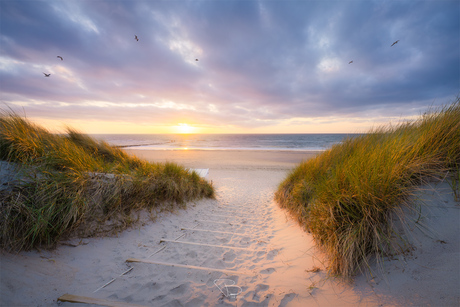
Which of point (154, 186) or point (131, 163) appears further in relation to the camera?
point (131, 163)

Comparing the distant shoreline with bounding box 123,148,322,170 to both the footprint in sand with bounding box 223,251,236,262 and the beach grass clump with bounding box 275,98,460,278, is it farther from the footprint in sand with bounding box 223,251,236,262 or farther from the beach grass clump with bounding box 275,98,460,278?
the footprint in sand with bounding box 223,251,236,262

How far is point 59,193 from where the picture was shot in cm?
284

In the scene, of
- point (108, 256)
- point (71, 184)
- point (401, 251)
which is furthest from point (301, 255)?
point (71, 184)

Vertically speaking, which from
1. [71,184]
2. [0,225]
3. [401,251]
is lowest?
[401,251]

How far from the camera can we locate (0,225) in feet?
7.35

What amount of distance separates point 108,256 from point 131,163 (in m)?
3.60

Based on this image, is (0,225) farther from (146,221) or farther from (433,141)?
(433,141)

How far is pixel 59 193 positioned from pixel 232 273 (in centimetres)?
293

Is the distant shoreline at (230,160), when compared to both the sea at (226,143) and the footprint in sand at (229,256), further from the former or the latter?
the footprint in sand at (229,256)

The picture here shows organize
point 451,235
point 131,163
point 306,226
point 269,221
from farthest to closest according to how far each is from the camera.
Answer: point 131,163
point 269,221
point 306,226
point 451,235

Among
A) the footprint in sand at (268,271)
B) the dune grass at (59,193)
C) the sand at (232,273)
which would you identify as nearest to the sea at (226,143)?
the dune grass at (59,193)

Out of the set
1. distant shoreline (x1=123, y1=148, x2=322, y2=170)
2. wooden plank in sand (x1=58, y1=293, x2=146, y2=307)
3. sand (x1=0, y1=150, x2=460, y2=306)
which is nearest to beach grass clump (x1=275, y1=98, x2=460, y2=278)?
Answer: sand (x1=0, y1=150, x2=460, y2=306)

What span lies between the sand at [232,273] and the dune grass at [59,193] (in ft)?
0.82

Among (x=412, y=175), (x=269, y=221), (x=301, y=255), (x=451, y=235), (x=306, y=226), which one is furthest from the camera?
(x=269, y=221)
